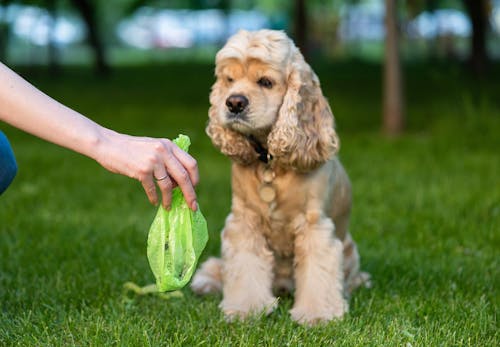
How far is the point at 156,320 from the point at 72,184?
4.46 m

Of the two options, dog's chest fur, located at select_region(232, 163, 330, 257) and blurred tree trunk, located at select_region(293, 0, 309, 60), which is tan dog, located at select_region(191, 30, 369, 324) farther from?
blurred tree trunk, located at select_region(293, 0, 309, 60)

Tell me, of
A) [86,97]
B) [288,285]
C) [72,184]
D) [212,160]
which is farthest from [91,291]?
[86,97]

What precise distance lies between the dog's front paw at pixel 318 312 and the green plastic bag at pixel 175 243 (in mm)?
837

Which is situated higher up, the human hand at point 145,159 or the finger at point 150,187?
the human hand at point 145,159

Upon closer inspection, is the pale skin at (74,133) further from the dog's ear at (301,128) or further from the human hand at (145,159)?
the dog's ear at (301,128)

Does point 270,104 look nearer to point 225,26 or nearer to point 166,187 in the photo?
point 166,187

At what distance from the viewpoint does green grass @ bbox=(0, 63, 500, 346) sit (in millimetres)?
3637

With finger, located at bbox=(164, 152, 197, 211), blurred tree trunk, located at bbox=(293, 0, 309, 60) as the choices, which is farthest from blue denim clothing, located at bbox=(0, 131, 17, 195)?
blurred tree trunk, located at bbox=(293, 0, 309, 60)

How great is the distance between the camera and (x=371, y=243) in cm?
567

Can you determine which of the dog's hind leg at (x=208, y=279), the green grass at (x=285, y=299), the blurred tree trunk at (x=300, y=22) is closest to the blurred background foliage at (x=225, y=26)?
the blurred tree trunk at (x=300, y=22)

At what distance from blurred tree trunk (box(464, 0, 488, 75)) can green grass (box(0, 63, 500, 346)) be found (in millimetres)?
6004

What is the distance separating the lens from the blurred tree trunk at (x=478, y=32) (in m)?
17.0

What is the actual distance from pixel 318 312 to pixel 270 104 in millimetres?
1081

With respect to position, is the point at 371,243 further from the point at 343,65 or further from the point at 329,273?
the point at 343,65
